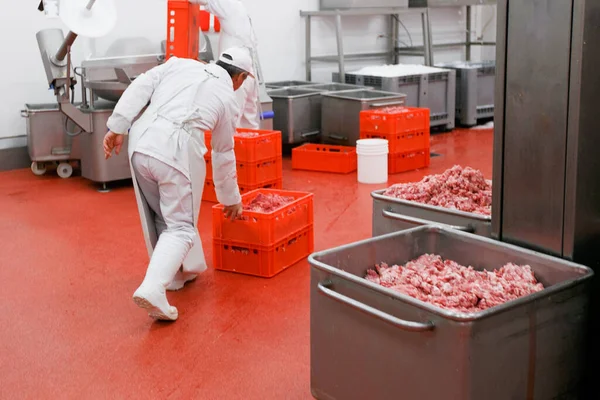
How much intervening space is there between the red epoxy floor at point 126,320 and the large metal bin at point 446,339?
1.96ft

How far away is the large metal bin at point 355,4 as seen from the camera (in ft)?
27.4

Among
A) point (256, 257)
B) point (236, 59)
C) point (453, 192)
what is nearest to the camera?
point (453, 192)

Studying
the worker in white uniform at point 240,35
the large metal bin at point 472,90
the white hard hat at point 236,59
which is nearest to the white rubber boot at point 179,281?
the white hard hat at point 236,59

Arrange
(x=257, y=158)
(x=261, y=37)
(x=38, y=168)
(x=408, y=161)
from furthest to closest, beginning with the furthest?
(x=261, y=37)
(x=408, y=161)
(x=38, y=168)
(x=257, y=158)

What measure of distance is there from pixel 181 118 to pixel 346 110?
12.3ft

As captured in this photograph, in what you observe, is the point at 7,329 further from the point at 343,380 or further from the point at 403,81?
the point at 403,81

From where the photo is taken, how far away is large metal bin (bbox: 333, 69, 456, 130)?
7.88 m

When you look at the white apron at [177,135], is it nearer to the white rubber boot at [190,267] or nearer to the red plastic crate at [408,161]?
the white rubber boot at [190,267]

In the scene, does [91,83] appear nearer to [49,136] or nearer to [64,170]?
[49,136]

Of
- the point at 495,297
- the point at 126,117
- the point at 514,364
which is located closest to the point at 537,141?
the point at 495,297

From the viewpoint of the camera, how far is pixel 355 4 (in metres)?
8.38

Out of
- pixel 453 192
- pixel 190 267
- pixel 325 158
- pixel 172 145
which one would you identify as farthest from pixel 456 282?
pixel 325 158

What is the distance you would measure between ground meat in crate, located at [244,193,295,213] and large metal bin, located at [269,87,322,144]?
117 inches

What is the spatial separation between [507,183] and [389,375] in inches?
29.7
